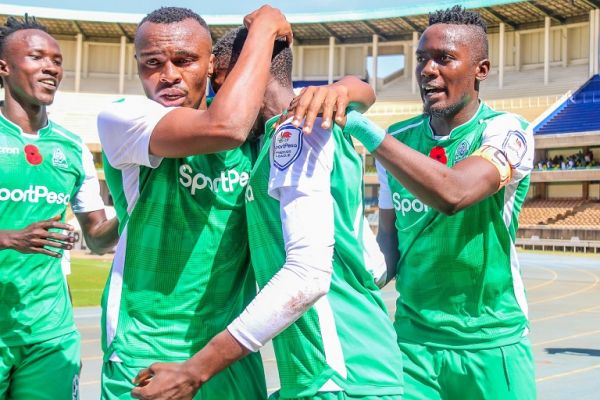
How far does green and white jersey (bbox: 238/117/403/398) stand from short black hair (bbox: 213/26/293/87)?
19cm

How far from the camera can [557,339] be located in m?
12.0

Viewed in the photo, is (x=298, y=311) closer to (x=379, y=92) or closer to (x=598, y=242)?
(x=598, y=242)

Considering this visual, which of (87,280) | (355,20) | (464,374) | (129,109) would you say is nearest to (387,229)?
(464,374)

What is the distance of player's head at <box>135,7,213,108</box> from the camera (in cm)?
300

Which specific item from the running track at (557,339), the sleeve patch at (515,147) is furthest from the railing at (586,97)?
the sleeve patch at (515,147)

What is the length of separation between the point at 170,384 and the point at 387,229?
7.30 feet

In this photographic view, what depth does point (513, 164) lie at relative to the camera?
3836mm

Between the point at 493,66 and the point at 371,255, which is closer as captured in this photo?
the point at 371,255

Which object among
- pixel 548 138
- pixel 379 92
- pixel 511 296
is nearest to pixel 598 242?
pixel 548 138

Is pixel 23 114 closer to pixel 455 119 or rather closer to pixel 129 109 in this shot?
pixel 129 109

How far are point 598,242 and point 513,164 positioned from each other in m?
37.5

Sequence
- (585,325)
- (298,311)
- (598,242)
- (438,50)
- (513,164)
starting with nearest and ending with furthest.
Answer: (298,311), (513,164), (438,50), (585,325), (598,242)

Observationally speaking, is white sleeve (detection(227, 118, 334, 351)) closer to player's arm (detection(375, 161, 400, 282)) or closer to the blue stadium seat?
player's arm (detection(375, 161, 400, 282))

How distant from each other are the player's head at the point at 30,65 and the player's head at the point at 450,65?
210 centimetres
